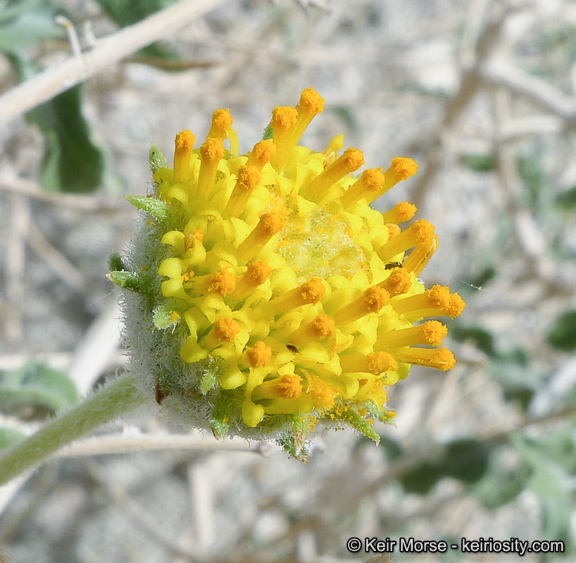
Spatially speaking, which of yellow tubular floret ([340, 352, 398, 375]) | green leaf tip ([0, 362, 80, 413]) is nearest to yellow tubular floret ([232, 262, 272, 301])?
yellow tubular floret ([340, 352, 398, 375])

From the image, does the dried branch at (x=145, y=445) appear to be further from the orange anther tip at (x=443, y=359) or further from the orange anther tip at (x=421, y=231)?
the orange anther tip at (x=421, y=231)

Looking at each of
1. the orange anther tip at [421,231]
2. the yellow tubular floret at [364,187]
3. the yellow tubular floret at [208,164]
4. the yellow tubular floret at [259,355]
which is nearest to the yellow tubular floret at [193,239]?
the yellow tubular floret at [208,164]

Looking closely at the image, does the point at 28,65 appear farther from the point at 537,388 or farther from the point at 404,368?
the point at 537,388

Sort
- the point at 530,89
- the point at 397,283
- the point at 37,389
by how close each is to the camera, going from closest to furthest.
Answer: the point at 397,283 < the point at 37,389 < the point at 530,89

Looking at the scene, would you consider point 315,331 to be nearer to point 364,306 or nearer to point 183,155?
point 364,306

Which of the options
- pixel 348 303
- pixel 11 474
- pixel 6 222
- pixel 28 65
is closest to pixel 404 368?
pixel 348 303

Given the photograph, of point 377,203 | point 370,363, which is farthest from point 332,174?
point 377,203
